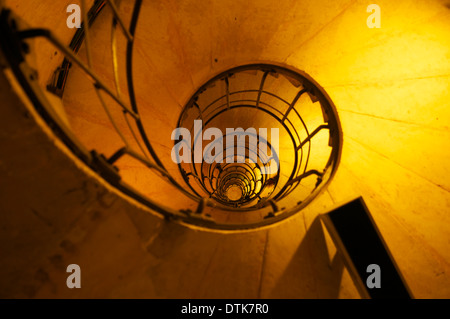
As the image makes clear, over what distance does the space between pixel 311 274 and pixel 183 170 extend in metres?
2.71

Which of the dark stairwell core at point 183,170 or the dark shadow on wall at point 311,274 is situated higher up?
the dark stairwell core at point 183,170

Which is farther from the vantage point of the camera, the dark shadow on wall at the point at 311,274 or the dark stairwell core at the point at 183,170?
the dark shadow on wall at the point at 311,274

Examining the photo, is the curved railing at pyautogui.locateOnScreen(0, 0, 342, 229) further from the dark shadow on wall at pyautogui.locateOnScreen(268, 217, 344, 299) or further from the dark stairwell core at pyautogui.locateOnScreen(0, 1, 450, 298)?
the dark shadow on wall at pyautogui.locateOnScreen(268, 217, 344, 299)

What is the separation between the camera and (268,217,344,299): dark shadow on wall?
1.55m

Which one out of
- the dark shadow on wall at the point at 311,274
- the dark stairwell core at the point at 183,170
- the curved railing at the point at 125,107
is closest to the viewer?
the curved railing at the point at 125,107

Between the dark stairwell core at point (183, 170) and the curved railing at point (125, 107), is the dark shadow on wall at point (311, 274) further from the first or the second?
the curved railing at point (125, 107)

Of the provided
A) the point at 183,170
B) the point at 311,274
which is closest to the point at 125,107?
the point at 311,274

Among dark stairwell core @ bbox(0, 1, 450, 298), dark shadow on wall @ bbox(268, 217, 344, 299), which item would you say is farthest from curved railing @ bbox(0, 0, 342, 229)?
dark shadow on wall @ bbox(268, 217, 344, 299)

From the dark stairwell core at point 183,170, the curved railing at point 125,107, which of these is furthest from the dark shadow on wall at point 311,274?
the curved railing at point 125,107

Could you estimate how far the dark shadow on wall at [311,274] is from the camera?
1.55m

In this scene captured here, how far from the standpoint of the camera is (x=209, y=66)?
3.15m

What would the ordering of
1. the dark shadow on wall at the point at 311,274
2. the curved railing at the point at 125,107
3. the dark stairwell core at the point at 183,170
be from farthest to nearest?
the dark shadow on wall at the point at 311,274 < the dark stairwell core at the point at 183,170 < the curved railing at the point at 125,107

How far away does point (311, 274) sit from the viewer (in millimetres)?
1613

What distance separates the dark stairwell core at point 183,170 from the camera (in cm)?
121
